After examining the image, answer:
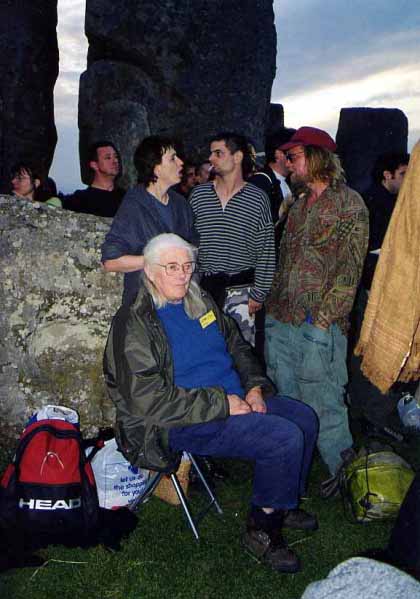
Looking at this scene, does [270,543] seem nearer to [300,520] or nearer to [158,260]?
[300,520]

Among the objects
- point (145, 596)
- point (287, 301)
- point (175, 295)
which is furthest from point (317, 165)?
point (145, 596)

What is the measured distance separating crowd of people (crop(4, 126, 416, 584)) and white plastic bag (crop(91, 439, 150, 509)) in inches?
17.1

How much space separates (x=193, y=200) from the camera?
390 centimetres

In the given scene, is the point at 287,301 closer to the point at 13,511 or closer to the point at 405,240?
the point at 405,240

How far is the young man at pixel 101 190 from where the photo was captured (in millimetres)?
4793

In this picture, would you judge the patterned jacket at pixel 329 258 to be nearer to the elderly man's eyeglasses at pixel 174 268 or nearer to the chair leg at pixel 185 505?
the elderly man's eyeglasses at pixel 174 268

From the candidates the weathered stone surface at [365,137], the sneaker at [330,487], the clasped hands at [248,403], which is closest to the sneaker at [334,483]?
the sneaker at [330,487]

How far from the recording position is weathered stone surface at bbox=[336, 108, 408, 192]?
A: 13836mm

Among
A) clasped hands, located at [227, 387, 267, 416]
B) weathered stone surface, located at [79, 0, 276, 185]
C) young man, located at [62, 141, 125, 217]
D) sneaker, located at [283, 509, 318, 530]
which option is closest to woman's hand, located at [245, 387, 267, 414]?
clasped hands, located at [227, 387, 267, 416]

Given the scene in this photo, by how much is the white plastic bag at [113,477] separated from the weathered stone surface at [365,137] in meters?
11.4

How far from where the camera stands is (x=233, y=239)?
3775 mm

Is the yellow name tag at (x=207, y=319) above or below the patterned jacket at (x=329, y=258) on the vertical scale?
below

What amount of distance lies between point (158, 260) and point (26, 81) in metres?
8.71

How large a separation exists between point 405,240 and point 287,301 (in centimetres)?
143
